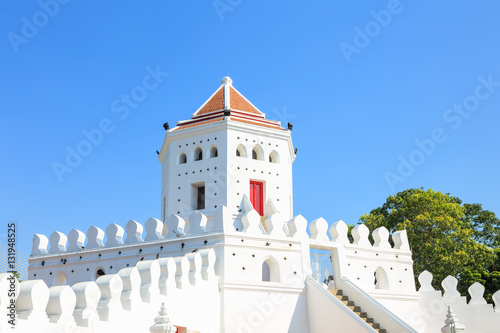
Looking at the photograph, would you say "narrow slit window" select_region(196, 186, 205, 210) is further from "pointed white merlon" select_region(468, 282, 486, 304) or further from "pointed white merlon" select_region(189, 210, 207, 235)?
"pointed white merlon" select_region(468, 282, 486, 304)

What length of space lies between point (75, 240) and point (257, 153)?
25.2ft

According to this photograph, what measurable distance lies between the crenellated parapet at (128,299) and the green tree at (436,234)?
18673 millimetres

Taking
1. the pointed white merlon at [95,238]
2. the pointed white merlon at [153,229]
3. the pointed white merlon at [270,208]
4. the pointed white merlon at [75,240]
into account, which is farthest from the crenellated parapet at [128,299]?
the pointed white merlon at [270,208]

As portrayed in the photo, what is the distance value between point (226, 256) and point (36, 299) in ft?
23.3

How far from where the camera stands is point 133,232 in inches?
605

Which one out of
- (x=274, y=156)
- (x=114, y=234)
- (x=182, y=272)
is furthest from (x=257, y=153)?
(x=182, y=272)

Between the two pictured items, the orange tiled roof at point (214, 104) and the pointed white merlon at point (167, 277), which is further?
the orange tiled roof at point (214, 104)

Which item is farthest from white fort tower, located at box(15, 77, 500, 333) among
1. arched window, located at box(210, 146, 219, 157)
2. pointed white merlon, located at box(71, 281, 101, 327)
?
pointed white merlon, located at box(71, 281, 101, 327)

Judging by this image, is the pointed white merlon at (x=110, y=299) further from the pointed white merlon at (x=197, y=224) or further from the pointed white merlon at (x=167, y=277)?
the pointed white merlon at (x=197, y=224)

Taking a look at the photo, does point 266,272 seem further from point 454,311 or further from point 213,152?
point 454,311

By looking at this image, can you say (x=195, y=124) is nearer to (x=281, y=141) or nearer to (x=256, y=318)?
(x=281, y=141)

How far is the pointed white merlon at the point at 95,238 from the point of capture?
1580 centimetres

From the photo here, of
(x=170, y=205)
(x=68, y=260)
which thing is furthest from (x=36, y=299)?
(x=170, y=205)

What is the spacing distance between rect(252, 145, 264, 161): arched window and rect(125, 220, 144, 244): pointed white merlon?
21.5ft
